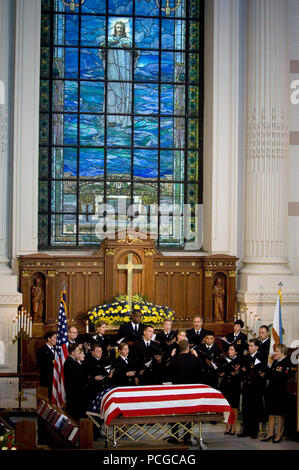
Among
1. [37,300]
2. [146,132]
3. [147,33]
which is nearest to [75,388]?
[37,300]

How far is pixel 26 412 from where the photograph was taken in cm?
1237

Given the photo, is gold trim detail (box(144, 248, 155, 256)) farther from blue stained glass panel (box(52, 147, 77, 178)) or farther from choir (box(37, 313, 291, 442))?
choir (box(37, 313, 291, 442))

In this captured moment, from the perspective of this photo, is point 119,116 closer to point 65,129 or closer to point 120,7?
point 65,129

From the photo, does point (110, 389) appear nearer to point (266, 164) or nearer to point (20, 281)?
point (20, 281)

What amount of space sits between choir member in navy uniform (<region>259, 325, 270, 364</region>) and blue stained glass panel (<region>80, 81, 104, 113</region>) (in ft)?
22.9

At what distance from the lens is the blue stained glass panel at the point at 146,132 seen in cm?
1912

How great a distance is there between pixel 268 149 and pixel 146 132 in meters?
2.92

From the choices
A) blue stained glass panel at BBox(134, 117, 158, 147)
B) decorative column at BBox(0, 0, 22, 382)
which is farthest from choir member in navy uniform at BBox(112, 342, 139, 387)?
blue stained glass panel at BBox(134, 117, 158, 147)

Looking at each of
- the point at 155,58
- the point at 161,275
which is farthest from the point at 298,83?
the point at 161,275

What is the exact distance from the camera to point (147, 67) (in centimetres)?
1914

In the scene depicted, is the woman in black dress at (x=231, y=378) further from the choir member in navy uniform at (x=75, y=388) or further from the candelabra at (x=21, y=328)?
the candelabra at (x=21, y=328)

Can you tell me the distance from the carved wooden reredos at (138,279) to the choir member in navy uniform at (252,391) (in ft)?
15.9

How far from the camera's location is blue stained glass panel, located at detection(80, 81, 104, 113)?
1888 centimetres

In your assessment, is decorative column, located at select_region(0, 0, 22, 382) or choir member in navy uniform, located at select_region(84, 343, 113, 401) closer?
choir member in navy uniform, located at select_region(84, 343, 113, 401)
